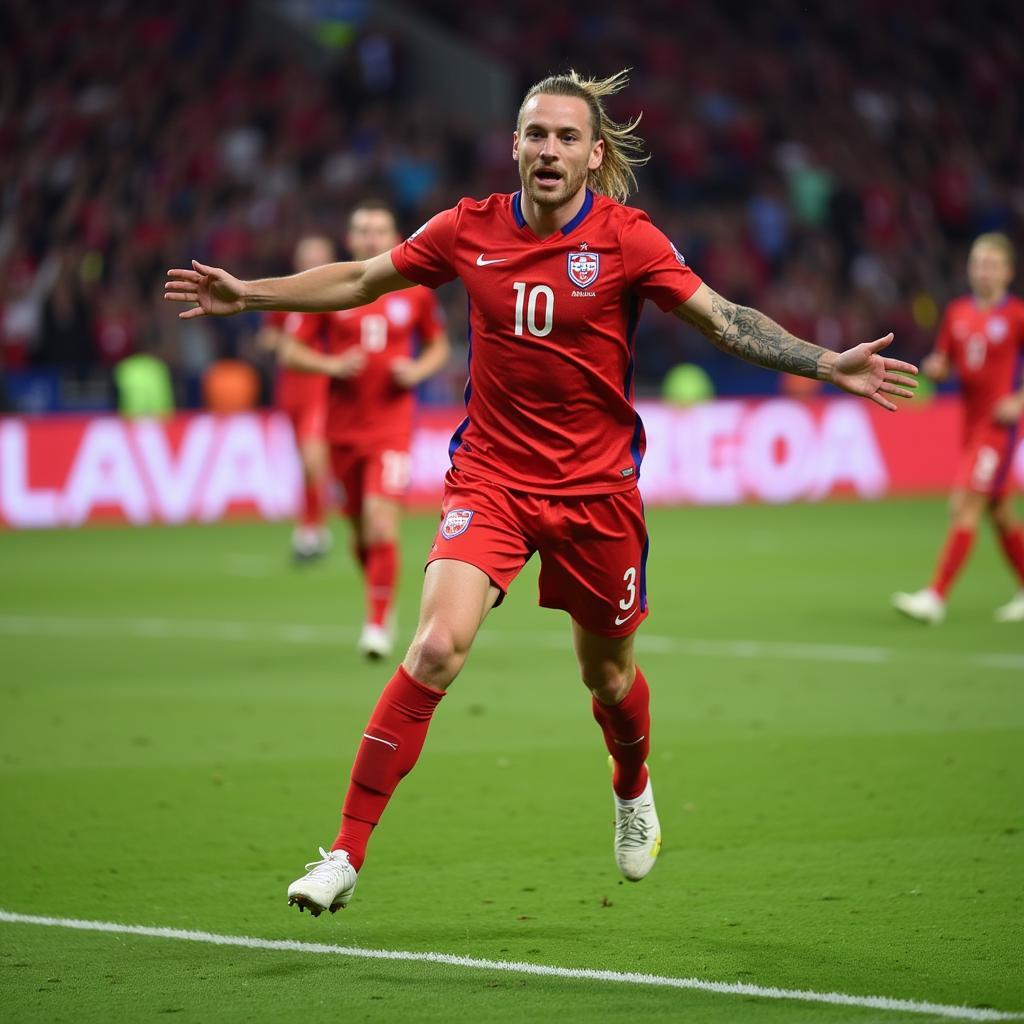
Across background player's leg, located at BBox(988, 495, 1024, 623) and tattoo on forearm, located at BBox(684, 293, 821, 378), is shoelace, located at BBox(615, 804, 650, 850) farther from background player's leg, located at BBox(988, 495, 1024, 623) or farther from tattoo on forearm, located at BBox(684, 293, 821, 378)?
background player's leg, located at BBox(988, 495, 1024, 623)

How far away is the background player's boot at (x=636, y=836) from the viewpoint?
5984 mm

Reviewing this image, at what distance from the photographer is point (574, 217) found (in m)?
5.69

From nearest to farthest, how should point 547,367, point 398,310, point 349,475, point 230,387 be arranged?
point 547,367 < point 349,475 < point 398,310 < point 230,387

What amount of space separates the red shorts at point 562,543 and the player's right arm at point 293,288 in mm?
644

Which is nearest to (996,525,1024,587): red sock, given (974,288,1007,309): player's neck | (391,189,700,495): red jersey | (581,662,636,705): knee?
(974,288,1007,309): player's neck

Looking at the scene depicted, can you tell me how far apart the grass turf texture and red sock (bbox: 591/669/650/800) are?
338mm

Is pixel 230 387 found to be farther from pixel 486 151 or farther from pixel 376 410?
pixel 376 410

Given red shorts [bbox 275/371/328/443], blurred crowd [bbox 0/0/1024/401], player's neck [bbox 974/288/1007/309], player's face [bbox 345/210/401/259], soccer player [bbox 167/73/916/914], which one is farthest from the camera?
blurred crowd [bbox 0/0/1024/401]

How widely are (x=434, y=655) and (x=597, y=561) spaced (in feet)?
2.28

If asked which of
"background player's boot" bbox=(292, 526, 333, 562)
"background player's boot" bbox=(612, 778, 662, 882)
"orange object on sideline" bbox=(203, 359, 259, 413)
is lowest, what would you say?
"orange object on sideline" bbox=(203, 359, 259, 413)

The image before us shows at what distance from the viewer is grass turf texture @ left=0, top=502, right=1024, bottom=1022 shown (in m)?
5.00

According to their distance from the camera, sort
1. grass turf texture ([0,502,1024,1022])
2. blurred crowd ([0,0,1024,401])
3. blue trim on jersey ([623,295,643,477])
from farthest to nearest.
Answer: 1. blurred crowd ([0,0,1024,401])
2. blue trim on jersey ([623,295,643,477])
3. grass turf texture ([0,502,1024,1022])

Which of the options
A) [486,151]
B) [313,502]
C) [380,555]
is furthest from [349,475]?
[486,151]

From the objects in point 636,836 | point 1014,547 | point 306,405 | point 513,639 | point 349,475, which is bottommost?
point 513,639
